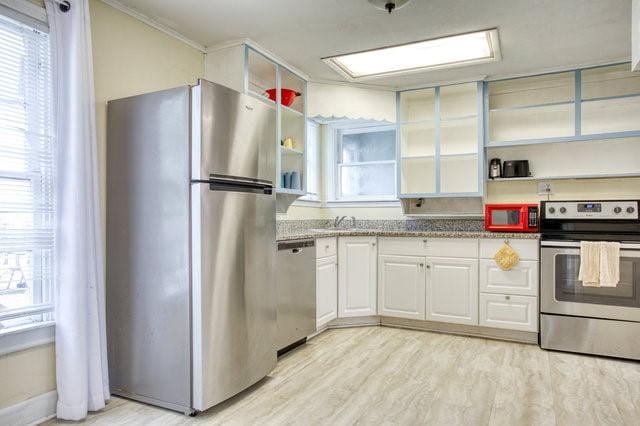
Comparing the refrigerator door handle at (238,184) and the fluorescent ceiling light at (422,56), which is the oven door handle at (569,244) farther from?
the refrigerator door handle at (238,184)

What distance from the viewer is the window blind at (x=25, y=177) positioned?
2080 mm

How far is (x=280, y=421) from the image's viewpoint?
215 cm

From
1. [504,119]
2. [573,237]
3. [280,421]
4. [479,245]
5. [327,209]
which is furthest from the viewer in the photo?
[327,209]

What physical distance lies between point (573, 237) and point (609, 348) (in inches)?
33.7

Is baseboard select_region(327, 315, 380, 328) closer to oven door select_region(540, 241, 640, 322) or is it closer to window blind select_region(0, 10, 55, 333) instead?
oven door select_region(540, 241, 640, 322)

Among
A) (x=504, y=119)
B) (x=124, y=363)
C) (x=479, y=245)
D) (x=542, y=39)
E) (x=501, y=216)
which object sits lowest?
(x=124, y=363)

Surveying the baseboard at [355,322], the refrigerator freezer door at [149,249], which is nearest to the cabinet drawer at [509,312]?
the baseboard at [355,322]

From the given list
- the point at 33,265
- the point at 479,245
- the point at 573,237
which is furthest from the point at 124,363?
the point at 573,237

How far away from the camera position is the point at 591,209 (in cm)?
351

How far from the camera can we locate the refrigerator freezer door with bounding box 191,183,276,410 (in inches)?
85.7

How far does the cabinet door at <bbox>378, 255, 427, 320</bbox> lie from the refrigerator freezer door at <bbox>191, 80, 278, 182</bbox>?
5.77 ft

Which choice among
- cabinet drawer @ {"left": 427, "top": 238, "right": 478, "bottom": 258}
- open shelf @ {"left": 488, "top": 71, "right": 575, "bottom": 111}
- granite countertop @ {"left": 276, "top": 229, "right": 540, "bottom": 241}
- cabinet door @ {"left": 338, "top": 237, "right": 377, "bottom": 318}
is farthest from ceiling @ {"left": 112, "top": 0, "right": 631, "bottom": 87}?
cabinet door @ {"left": 338, "top": 237, "right": 377, "bottom": 318}

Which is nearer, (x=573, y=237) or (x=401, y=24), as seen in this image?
(x=401, y=24)

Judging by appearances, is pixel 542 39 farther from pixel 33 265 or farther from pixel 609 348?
pixel 33 265
